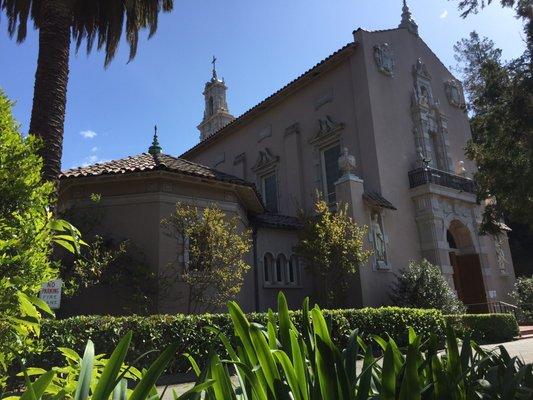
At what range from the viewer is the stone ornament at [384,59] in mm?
20391

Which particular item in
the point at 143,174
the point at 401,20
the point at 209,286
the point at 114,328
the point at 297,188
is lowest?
the point at 114,328

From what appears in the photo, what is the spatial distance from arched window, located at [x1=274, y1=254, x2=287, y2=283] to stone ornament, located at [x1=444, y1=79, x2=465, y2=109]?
12.5 m

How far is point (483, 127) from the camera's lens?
14.1 metres

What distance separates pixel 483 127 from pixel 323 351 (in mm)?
13553

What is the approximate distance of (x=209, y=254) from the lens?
13328 millimetres

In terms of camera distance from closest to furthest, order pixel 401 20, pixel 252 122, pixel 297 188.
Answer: pixel 297 188 → pixel 401 20 → pixel 252 122

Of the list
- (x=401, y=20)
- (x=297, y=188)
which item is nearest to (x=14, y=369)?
(x=297, y=188)

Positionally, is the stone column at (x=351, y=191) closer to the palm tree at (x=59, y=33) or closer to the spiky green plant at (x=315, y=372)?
the palm tree at (x=59, y=33)

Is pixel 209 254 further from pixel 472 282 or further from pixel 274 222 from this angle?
pixel 472 282

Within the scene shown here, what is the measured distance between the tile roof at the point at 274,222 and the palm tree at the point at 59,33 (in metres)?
7.57

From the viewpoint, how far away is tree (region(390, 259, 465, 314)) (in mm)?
16391

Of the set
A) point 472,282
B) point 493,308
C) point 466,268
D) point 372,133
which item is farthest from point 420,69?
point 493,308

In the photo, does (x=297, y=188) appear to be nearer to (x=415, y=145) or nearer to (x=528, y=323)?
(x=415, y=145)

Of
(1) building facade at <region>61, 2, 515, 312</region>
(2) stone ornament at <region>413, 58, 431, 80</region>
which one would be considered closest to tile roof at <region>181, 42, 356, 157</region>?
(1) building facade at <region>61, 2, 515, 312</region>
